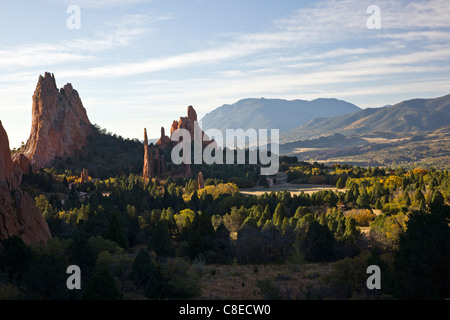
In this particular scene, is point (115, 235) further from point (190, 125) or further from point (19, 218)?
point (190, 125)

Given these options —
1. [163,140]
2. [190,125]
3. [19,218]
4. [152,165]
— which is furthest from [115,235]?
[190,125]

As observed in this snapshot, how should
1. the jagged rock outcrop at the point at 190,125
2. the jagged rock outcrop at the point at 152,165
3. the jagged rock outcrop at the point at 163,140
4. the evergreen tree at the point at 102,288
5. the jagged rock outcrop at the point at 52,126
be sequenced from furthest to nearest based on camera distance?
the jagged rock outcrop at the point at 190,125 → the jagged rock outcrop at the point at 163,140 → the jagged rock outcrop at the point at 52,126 → the jagged rock outcrop at the point at 152,165 → the evergreen tree at the point at 102,288

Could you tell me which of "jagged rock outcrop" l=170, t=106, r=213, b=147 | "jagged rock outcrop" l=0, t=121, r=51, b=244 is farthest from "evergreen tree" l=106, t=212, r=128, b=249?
"jagged rock outcrop" l=170, t=106, r=213, b=147

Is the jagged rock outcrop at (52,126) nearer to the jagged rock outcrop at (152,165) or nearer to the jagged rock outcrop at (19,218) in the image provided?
the jagged rock outcrop at (152,165)

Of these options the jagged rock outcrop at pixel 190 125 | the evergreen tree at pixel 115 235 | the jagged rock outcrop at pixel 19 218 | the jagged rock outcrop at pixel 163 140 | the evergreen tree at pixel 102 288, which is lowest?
the evergreen tree at pixel 115 235

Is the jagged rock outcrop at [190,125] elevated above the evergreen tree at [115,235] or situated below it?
above

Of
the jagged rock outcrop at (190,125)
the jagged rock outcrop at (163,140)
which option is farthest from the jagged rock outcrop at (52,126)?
the jagged rock outcrop at (190,125)

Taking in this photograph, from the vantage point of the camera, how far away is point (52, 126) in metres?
140

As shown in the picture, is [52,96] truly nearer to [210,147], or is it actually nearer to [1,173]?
[210,147]

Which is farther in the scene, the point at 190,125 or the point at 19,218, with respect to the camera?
the point at 190,125

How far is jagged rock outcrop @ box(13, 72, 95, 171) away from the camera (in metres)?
134

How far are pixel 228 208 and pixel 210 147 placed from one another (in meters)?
83.0

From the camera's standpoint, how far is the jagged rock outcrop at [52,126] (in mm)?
134212
